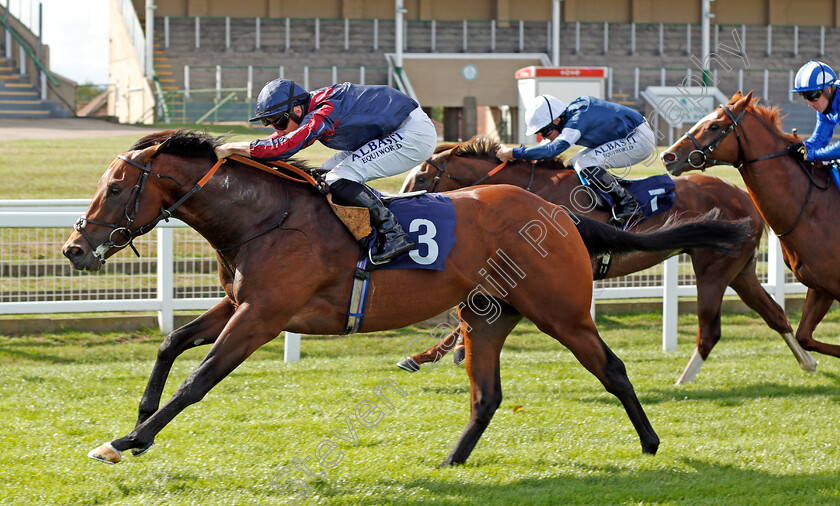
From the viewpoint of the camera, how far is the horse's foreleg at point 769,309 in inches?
242

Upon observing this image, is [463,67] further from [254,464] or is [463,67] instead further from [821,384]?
[254,464]

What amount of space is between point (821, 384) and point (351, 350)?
11.5ft

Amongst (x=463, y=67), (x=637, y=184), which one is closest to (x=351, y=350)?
(x=637, y=184)

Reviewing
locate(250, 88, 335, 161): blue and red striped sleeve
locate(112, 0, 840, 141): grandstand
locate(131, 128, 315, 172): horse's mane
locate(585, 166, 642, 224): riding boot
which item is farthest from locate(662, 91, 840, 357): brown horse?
locate(112, 0, 840, 141): grandstand

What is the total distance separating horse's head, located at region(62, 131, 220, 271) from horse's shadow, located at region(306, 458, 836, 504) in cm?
131

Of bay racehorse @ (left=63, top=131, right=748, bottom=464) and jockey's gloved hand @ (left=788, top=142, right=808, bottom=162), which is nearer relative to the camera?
bay racehorse @ (left=63, top=131, right=748, bottom=464)

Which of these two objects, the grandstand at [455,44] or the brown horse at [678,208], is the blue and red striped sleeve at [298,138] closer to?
the brown horse at [678,208]

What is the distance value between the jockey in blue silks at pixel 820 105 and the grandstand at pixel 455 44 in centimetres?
1765

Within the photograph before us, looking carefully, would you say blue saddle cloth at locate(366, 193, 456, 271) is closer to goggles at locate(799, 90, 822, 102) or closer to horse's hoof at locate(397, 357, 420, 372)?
horse's hoof at locate(397, 357, 420, 372)

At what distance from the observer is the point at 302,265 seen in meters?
3.80

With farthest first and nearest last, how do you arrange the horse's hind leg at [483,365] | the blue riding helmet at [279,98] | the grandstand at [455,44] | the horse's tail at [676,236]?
the grandstand at [455,44]
the horse's tail at [676,236]
the horse's hind leg at [483,365]
the blue riding helmet at [279,98]

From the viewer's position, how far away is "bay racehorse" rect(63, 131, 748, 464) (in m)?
3.65

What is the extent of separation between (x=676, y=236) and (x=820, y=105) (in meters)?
1.51

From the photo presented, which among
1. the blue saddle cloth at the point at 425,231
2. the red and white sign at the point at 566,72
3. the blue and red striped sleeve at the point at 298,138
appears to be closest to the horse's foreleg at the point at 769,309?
the blue saddle cloth at the point at 425,231
